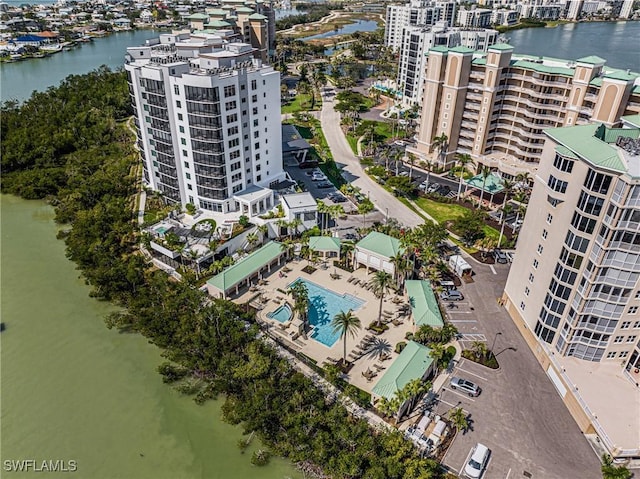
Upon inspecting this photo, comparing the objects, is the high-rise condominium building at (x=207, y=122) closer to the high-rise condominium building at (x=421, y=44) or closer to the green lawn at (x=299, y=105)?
the green lawn at (x=299, y=105)

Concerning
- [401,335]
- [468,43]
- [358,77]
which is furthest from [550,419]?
[358,77]

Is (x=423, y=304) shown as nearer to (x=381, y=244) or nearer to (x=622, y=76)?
(x=381, y=244)

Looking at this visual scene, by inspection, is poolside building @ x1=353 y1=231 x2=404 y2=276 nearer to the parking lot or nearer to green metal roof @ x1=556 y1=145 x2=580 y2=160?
the parking lot

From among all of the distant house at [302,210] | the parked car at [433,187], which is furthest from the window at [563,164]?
the parked car at [433,187]

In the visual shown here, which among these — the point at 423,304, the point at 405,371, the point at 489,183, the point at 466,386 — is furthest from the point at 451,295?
the point at 489,183

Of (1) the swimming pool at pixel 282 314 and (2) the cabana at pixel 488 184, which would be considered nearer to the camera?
(1) the swimming pool at pixel 282 314

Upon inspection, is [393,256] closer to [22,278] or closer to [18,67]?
[22,278]

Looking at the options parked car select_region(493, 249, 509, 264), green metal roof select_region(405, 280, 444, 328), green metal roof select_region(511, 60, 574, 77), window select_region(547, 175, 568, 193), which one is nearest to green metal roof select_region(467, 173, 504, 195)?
parked car select_region(493, 249, 509, 264)

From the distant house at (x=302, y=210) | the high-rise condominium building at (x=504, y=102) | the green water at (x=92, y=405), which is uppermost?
the high-rise condominium building at (x=504, y=102)
